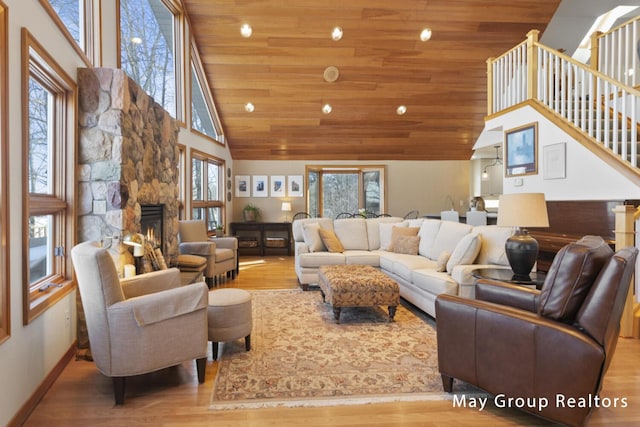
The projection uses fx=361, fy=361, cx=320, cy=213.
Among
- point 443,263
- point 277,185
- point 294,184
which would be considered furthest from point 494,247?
point 277,185

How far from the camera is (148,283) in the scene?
9.28ft

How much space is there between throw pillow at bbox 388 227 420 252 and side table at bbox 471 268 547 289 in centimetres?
182

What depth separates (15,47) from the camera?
1989mm

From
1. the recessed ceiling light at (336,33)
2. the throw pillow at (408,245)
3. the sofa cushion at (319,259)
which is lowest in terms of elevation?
the sofa cushion at (319,259)

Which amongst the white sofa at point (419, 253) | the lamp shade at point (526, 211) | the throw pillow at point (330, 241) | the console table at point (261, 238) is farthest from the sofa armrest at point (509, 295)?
the console table at point (261, 238)

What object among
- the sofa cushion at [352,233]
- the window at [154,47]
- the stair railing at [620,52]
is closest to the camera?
the window at [154,47]

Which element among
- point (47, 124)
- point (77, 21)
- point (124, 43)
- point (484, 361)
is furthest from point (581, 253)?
point (124, 43)

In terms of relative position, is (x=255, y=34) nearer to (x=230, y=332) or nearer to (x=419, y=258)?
(x=419, y=258)

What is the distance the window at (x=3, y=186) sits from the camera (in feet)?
6.07

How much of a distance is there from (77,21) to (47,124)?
1.10 metres

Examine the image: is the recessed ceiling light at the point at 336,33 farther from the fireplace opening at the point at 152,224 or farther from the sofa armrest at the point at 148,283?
the sofa armrest at the point at 148,283

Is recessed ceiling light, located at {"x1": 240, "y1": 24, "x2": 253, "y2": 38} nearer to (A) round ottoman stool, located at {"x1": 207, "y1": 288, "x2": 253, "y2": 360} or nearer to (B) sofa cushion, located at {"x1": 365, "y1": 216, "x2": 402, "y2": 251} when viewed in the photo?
(B) sofa cushion, located at {"x1": 365, "y1": 216, "x2": 402, "y2": 251}

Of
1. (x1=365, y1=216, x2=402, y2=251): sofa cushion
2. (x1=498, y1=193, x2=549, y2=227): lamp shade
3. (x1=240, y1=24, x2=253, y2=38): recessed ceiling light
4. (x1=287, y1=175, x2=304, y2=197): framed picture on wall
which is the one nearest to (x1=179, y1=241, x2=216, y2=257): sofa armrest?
(x1=365, y1=216, x2=402, y2=251): sofa cushion

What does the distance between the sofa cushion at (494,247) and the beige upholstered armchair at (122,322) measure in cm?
289
